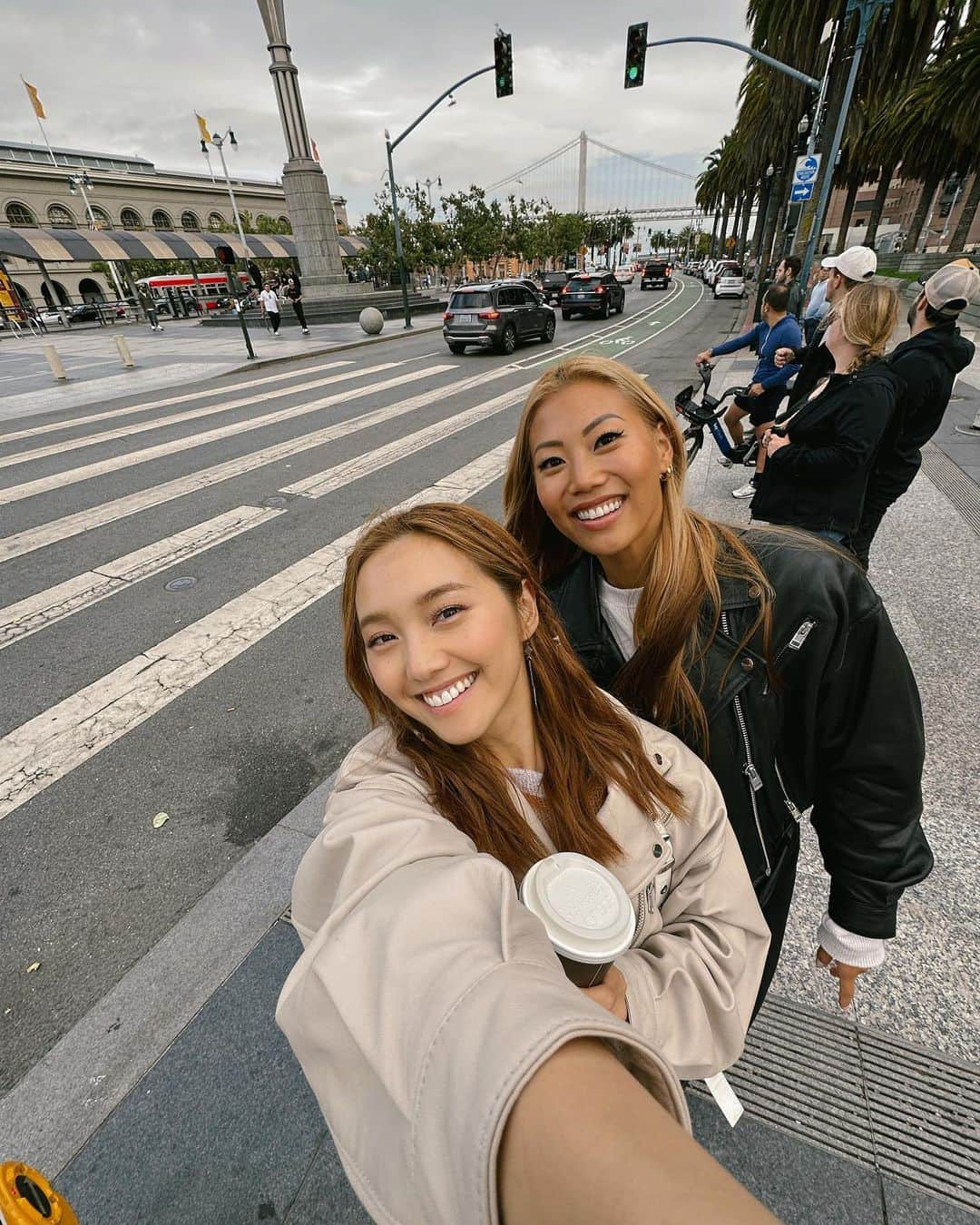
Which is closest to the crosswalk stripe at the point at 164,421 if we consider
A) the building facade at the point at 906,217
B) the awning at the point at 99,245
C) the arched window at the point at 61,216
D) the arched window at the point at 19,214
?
the awning at the point at 99,245

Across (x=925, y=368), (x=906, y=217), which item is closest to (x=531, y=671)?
(x=925, y=368)

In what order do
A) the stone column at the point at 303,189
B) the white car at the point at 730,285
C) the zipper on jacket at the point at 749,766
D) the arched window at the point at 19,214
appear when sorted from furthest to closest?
the arched window at the point at 19,214, the white car at the point at 730,285, the stone column at the point at 303,189, the zipper on jacket at the point at 749,766

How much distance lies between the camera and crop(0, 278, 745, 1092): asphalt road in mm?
2492

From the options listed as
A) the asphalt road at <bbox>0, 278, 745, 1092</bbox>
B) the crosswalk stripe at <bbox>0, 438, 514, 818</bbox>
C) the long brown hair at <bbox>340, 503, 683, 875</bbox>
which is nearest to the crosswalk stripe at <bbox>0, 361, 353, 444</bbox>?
the asphalt road at <bbox>0, 278, 745, 1092</bbox>

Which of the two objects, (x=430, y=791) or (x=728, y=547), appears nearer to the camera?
(x=430, y=791)

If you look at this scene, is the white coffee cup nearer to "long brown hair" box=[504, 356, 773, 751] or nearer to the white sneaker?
"long brown hair" box=[504, 356, 773, 751]

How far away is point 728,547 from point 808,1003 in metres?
1.65

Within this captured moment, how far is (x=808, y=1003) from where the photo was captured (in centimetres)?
189

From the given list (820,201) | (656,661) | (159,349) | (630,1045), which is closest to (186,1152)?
(630,1045)

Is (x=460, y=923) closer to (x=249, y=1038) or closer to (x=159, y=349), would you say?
(x=249, y=1038)

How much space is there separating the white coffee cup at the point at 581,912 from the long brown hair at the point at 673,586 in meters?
0.59

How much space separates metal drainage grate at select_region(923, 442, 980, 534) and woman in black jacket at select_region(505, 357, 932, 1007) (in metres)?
5.04

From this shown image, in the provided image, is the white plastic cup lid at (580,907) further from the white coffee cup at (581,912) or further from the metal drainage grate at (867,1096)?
the metal drainage grate at (867,1096)

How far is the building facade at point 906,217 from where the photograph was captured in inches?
1612
